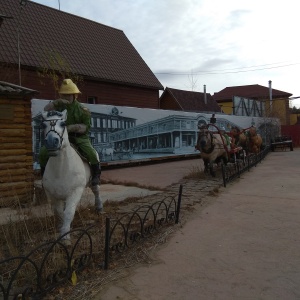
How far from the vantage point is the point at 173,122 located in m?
19.3

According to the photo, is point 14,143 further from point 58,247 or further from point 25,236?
point 58,247

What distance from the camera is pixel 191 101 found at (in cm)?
3850

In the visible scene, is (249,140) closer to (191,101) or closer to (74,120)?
(74,120)

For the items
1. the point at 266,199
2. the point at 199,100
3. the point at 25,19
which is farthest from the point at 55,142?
the point at 199,100

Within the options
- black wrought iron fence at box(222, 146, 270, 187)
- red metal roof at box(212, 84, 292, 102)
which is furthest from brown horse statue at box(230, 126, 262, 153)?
red metal roof at box(212, 84, 292, 102)

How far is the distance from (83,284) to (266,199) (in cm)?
560

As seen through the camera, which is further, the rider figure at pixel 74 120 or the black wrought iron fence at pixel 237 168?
the black wrought iron fence at pixel 237 168

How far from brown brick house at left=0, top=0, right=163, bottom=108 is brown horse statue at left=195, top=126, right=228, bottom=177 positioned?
24.9 feet

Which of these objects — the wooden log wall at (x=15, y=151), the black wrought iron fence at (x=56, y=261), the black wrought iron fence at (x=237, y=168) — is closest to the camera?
the black wrought iron fence at (x=56, y=261)

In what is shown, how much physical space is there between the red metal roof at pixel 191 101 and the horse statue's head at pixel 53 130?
108 feet

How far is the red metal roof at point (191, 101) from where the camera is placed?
37.2 m

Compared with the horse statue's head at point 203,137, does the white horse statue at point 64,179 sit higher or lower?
lower

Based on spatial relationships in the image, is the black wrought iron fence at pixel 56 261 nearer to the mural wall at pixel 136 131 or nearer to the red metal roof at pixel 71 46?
the mural wall at pixel 136 131

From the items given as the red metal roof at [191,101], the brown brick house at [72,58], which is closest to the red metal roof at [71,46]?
the brown brick house at [72,58]
